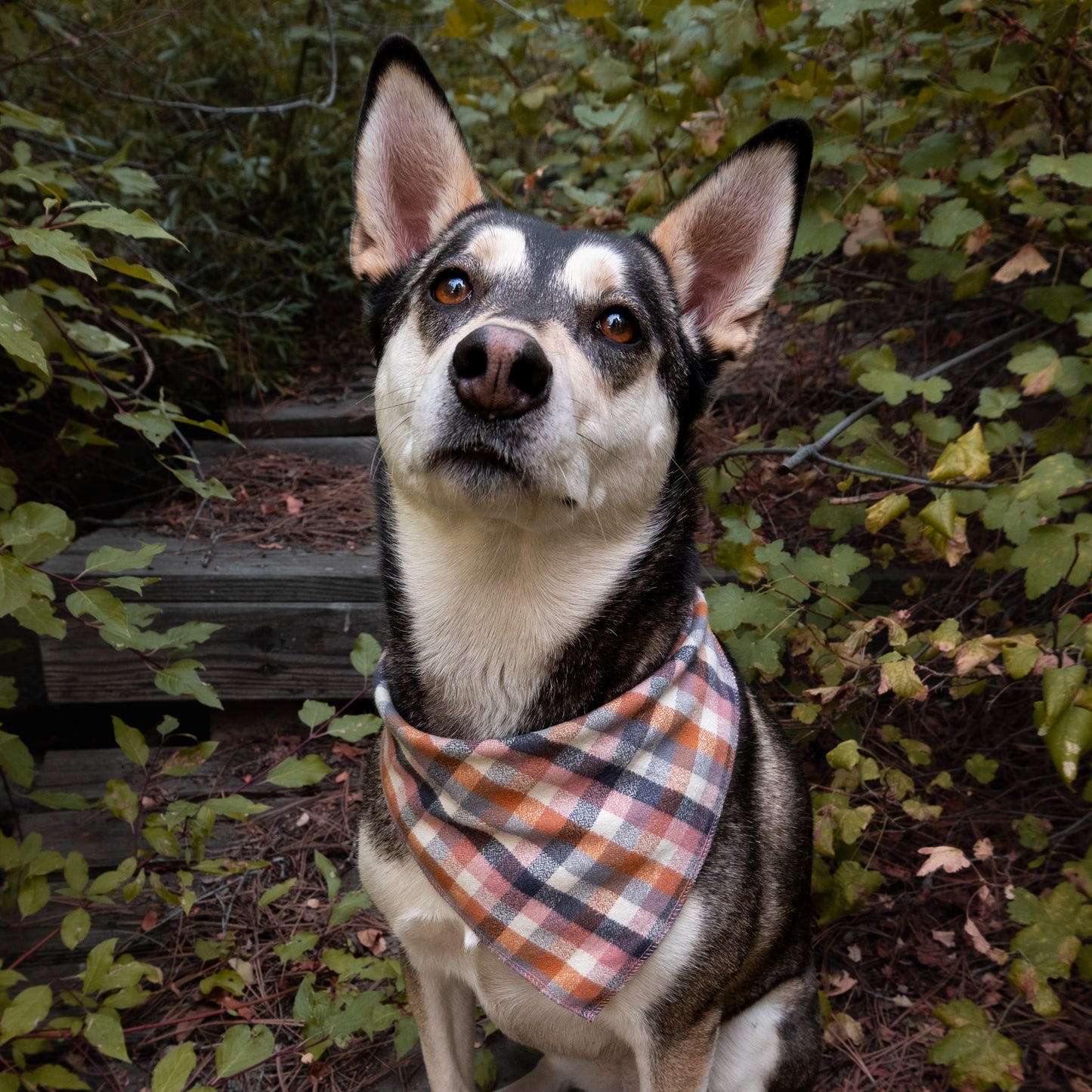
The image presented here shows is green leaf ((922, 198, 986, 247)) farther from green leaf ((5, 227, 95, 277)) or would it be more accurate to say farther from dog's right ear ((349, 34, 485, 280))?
green leaf ((5, 227, 95, 277))

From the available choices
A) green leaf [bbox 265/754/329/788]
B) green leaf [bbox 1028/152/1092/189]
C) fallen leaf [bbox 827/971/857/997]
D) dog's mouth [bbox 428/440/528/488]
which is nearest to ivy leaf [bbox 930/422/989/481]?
green leaf [bbox 1028/152/1092/189]

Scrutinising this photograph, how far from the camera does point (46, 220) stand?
6.53 feet

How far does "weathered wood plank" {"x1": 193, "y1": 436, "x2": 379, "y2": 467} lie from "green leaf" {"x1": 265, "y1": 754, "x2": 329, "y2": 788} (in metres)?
2.59

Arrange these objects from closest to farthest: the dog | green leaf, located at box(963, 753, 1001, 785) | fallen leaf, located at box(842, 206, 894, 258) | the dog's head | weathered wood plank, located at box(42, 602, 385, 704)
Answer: the dog's head
the dog
green leaf, located at box(963, 753, 1001, 785)
fallen leaf, located at box(842, 206, 894, 258)
weathered wood plank, located at box(42, 602, 385, 704)

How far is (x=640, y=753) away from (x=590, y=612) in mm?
339

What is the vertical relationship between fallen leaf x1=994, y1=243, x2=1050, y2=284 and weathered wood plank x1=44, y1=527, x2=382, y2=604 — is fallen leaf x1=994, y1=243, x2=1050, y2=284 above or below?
above


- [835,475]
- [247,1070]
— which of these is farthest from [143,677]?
[835,475]

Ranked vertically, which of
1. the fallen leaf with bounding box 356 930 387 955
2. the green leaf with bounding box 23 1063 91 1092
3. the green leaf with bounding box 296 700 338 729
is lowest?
the fallen leaf with bounding box 356 930 387 955

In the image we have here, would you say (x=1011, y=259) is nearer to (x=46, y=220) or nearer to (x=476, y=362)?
(x=476, y=362)

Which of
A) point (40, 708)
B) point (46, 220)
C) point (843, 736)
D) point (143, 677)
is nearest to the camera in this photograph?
point (46, 220)

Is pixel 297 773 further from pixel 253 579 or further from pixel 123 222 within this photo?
pixel 123 222

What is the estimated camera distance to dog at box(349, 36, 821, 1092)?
1785 millimetres

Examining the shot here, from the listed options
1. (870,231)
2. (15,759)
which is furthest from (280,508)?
(870,231)

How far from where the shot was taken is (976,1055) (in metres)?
2.08
